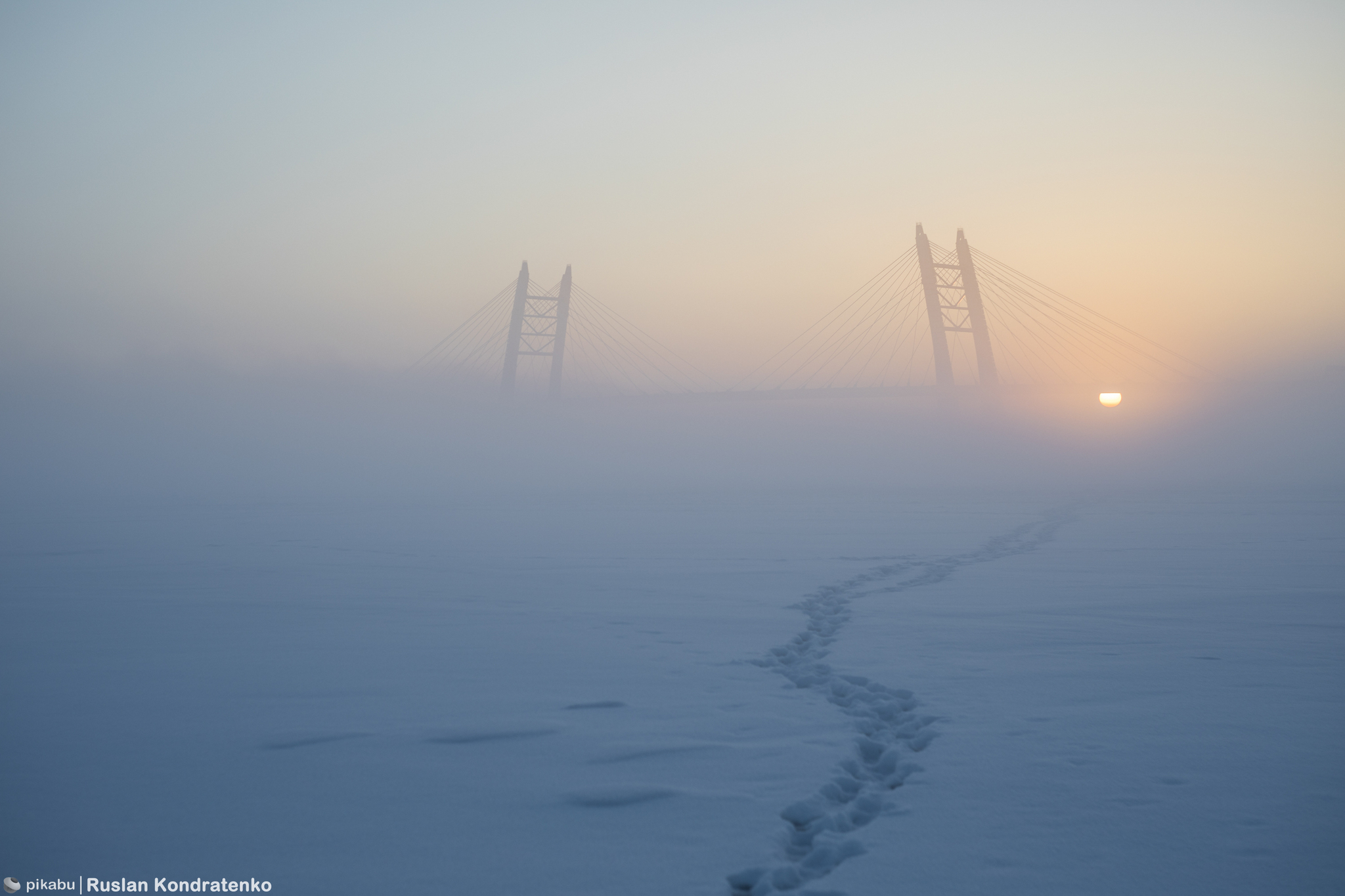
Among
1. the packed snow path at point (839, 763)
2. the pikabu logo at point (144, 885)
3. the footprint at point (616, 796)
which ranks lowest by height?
the pikabu logo at point (144, 885)

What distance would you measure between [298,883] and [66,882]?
47cm

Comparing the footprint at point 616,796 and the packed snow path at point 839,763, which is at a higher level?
the packed snow path at point 839,763

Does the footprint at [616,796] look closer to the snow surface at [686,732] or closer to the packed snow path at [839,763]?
the snow surface at [686,732]

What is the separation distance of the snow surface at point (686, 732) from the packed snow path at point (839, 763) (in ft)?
0.03

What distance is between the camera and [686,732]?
7.61 ft

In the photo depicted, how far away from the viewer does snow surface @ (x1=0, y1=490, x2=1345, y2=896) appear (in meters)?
1.58

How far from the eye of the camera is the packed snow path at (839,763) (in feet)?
5.13

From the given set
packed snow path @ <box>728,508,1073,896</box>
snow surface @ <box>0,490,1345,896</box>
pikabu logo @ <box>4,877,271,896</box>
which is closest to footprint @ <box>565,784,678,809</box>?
snow surface @ <box>0,490,1345,896</box>

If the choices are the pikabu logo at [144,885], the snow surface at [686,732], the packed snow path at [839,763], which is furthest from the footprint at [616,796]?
the pikabu logo at [144,885]

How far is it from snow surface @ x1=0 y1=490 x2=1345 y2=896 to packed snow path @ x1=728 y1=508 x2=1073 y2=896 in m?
0.01

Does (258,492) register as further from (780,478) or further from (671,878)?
(671,878)

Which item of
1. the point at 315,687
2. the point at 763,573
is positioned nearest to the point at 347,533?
the point at 763,573

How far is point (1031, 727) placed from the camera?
2.28 meters

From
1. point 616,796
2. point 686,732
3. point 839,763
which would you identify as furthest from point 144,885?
point 839,763
